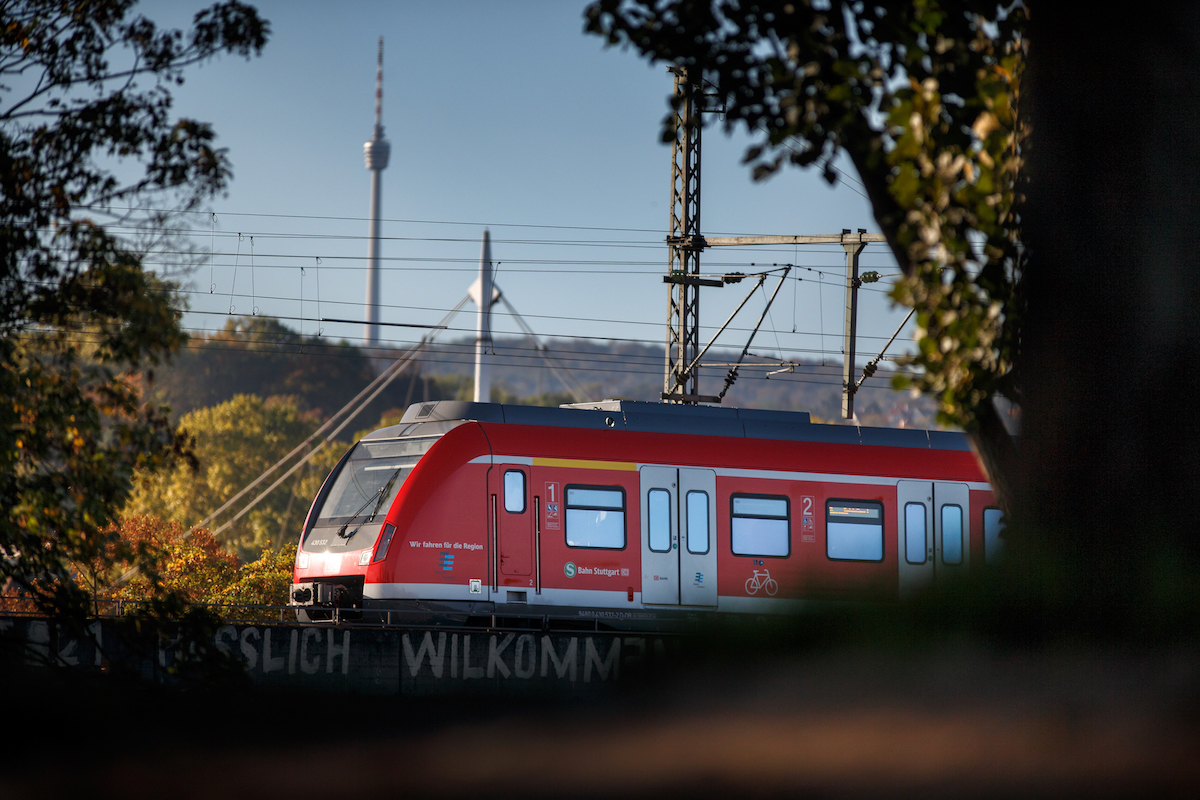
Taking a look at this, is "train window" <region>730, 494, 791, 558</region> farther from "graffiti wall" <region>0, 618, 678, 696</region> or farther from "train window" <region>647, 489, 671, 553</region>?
"graffiti wall" <region>0, 618, 678, 696</region>

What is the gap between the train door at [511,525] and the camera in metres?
17.1

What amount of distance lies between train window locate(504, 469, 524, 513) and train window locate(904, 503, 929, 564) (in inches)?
232

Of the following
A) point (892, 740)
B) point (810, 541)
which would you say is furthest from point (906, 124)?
point (810, 541)

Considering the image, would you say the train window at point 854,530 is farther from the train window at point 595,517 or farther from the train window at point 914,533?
the train window at point 595,517

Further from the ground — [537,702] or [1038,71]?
[1038,71]

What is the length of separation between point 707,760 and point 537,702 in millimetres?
2283

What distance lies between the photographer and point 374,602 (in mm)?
16812

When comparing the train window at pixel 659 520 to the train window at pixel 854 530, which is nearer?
the train window at pixel 659 520

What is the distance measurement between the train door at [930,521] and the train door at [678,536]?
308 cm

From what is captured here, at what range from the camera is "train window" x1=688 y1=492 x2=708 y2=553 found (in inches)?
717

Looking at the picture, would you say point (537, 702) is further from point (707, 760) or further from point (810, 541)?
point (810, 541)

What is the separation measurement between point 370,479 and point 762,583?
5.43 meters

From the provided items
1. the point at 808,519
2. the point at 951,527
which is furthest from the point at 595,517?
the point at 951,527

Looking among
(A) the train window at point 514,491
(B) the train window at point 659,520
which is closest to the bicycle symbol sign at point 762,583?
(B) the train window at point 659,520
